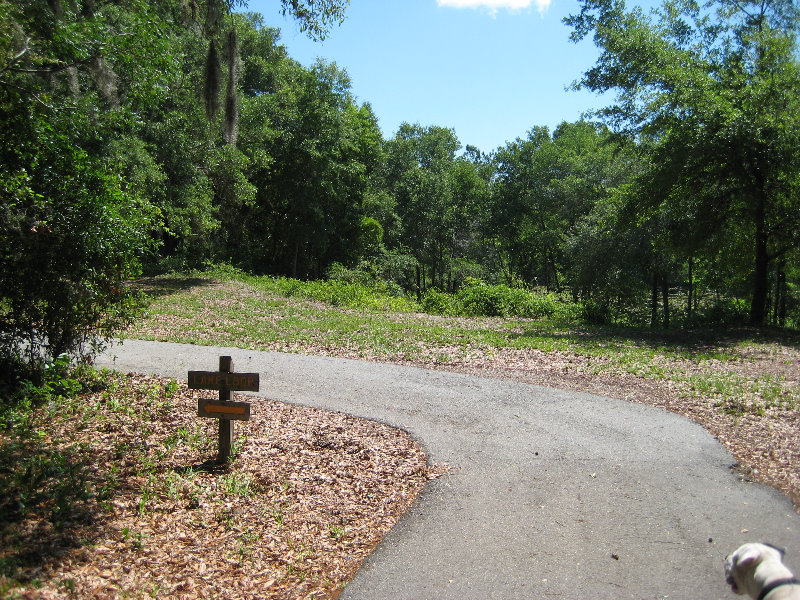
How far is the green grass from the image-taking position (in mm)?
9789

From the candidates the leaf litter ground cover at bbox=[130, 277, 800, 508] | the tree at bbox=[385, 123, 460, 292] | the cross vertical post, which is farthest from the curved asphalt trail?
the tree at bbox=[385, 123, 460, 292]

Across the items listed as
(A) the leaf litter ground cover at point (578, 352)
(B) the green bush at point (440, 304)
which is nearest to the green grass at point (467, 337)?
(A) the leaf litter ground cover at point (578, 352)

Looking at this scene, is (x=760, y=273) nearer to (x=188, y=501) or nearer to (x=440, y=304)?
(x=440, y=304)

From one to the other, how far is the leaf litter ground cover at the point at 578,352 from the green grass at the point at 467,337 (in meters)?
0.03

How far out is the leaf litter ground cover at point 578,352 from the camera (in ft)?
23.7

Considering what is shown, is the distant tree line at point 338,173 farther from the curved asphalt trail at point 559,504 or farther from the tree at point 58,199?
the curved asphalt trail at point 559,504

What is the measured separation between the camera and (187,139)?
19672mm

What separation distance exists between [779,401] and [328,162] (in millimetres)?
24424

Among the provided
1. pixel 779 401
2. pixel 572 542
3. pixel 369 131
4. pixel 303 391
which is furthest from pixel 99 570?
pixel 369 131

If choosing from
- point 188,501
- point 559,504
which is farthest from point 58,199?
point 559,504

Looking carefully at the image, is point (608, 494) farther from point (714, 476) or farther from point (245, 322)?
point (245, 322)

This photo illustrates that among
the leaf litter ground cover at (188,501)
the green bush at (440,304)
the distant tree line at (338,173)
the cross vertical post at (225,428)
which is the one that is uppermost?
the distant tree line at (338,173)

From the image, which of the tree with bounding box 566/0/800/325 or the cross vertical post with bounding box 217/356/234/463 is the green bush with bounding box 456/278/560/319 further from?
the cross vertical post with bounding box 217/356/234/463

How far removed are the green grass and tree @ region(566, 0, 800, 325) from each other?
11.2ft
